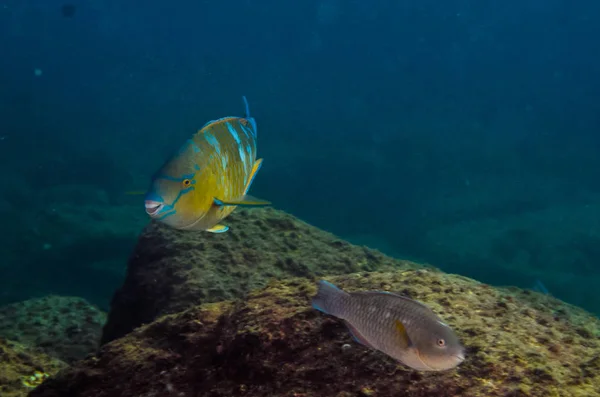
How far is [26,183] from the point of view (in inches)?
870

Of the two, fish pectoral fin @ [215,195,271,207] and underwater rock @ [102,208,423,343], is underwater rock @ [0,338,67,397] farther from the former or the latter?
fish pectoral fin @ [215,195,271,207]

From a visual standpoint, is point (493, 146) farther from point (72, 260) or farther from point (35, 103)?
point (35, 103)

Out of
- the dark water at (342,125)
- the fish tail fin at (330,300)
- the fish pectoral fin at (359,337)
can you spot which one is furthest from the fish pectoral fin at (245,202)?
the dark water at (342,125)

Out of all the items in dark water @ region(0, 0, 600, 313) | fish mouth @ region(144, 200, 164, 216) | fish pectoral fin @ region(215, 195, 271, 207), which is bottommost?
fish mouth @ region(144, 200, 164, 216)

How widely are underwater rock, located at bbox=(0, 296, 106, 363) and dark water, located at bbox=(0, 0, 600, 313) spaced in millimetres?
9122

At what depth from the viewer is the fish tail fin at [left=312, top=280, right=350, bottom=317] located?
2035 millimetres

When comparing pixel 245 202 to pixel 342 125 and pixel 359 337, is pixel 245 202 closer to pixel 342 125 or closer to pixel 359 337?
pixel 359 337

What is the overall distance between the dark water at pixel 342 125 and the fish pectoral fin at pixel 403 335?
653 inches

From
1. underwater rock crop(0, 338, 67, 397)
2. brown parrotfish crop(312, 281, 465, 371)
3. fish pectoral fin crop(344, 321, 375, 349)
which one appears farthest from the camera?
underwater rock crop(0, 338, 67, 397)

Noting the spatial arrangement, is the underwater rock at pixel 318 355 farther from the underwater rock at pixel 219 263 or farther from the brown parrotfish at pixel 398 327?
the underwater rock at pixel 219 263

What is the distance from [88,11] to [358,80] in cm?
4069

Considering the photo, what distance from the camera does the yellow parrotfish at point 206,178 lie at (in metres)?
2.19

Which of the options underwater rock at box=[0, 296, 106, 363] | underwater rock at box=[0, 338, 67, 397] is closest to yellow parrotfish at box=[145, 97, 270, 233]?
underwater rock at box=[0, 338, 67, 397]

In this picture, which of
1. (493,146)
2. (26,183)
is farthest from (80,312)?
(493,146)
